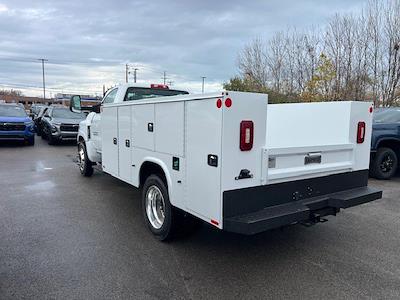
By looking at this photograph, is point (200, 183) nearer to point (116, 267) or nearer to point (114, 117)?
point (116, 267)

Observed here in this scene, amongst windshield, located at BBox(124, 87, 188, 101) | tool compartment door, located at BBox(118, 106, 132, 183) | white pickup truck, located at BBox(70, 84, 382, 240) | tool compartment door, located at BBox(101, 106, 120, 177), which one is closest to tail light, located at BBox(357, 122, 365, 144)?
white pickup truck, located at BBox(70, 84, 382, 240)

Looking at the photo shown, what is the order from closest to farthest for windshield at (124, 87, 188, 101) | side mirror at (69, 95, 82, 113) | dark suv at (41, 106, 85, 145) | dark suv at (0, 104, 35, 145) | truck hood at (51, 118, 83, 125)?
windshield at (124, 87, 188, 101) → side mirror at (69, 95, 82, 113) → dark suv at (0, 104, 35, 145) → dark suv at (41, 106, 85, 145) → truck hood at (51, 118, 83, 125)

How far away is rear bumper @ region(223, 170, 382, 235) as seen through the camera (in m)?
3.31

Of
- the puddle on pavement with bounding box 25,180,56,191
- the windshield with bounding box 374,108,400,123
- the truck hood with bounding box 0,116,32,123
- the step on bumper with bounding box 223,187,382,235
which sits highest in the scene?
the windshield with bounding box 374,108,400,123

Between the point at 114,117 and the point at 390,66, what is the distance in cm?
1742

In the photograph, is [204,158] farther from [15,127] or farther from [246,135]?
[15,127]

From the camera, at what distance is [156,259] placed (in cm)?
400

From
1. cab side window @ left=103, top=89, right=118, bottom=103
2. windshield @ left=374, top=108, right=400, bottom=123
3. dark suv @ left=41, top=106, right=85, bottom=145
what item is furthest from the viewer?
dark suv @ left=41, top=106, right=85, bottom=145

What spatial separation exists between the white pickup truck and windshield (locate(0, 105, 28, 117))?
12308mm

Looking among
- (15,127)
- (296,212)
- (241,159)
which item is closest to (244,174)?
(241,159)

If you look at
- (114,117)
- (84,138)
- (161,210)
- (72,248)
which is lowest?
(72,248)

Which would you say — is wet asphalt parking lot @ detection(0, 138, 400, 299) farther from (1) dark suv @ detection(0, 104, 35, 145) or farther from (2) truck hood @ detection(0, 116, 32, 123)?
(2) truck hood @ detection(0, 116, 32, 123)

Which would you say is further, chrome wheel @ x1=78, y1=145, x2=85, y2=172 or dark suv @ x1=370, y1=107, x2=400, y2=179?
chrome wheel @ x1=78, y1=145, x2=85, y2=172

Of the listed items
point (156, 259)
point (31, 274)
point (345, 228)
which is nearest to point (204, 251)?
point (156, 259)
